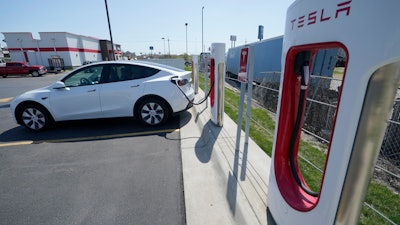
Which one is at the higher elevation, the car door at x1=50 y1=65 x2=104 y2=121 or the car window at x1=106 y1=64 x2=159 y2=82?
the car window at x1=106 y1=64 x2=159 y2=82

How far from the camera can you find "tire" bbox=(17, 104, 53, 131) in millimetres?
5020

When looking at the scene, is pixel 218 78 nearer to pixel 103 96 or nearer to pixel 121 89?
pixel 121 89

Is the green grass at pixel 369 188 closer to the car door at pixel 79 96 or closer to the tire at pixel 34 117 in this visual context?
the car door at pixel 79 96

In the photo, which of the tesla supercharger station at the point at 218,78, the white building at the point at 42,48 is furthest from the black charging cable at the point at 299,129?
the white building at the point at 42,48

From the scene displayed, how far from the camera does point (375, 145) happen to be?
1.13m

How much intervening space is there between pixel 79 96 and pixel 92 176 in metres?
2.44

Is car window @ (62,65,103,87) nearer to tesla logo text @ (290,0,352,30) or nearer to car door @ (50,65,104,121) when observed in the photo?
car door @ (50,65,104,121)

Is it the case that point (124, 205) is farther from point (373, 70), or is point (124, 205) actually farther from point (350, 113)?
point (373, 70)

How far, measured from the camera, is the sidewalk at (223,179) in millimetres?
2355

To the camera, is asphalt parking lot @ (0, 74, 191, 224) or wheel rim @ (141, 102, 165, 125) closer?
asphalt parking lot @ (0, 74, 191, 224)

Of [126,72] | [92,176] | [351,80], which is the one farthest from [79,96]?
[351,80]

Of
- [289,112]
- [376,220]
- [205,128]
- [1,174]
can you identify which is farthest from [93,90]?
[376,220]

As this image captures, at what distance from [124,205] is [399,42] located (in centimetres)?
288

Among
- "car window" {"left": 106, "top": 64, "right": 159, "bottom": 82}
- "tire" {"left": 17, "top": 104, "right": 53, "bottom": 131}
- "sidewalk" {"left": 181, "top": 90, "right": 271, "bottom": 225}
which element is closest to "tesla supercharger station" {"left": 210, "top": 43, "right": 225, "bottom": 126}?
"sidewalk" {"left": 181, "top": 90, "right": 271, "bottom": 225}
